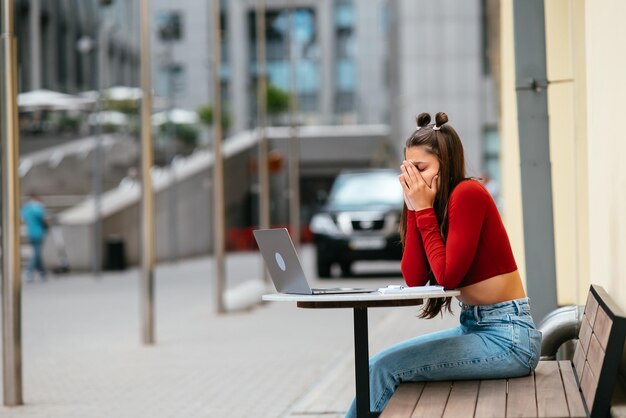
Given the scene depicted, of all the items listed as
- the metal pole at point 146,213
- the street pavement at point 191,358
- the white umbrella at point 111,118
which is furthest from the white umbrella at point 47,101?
the metal pole at point 146,213

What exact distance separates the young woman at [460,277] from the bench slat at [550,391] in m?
0.11

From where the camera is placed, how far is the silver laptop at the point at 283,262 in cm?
550

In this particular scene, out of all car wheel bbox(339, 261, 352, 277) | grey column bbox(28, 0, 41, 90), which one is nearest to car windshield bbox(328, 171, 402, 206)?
car wheel bbox(339, 261, 352, 277)

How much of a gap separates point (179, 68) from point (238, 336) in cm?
7391

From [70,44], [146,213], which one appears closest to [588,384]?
[146,213]

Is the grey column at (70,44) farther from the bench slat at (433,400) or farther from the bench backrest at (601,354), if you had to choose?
the bench backrest at (601,354)

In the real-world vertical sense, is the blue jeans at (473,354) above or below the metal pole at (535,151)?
below

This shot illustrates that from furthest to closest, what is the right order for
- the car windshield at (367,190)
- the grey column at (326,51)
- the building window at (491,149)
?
the grey column at (326,51) → the building window at (491,149) → the car windshield at (367,190)

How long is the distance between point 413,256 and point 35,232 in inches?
949

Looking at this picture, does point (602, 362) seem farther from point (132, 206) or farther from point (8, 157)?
point (132, 206)

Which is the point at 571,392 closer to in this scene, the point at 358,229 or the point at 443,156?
the point at 443,156

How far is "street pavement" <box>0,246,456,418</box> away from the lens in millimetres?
9328

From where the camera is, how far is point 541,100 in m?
8.06

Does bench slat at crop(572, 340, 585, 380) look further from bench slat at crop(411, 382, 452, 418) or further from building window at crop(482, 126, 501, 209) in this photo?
building window at crop(482, 126, 501, 209)
